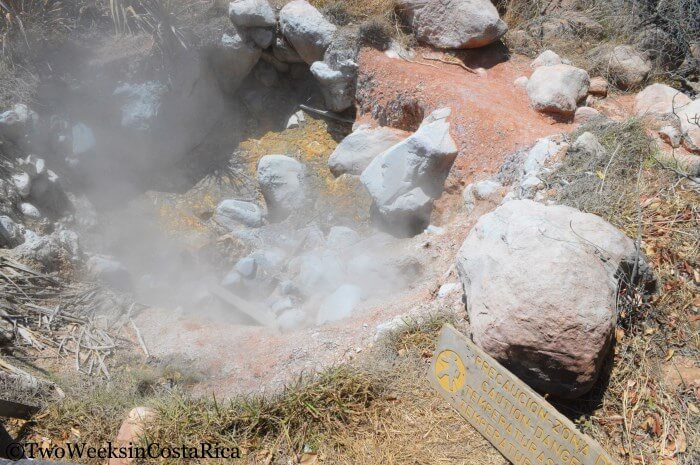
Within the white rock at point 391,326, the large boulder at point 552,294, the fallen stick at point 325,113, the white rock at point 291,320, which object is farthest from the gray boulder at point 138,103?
the large boulder at point 552,294

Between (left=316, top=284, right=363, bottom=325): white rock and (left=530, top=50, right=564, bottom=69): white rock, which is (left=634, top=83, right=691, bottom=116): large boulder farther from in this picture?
(left=316, top=284, right=363, bottom=325): white rock

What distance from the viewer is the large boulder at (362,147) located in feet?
20.1

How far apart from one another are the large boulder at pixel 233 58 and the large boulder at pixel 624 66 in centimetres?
404

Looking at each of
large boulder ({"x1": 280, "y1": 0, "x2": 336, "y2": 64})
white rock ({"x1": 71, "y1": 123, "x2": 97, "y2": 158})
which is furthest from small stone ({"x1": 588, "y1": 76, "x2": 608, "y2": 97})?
white rock ({"x1": 71, "y1": 123, "x2": 97, "y2": 158})

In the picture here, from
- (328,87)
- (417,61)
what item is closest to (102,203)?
(328,87)

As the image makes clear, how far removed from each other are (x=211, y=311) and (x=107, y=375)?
1365mm

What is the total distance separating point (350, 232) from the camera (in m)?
5.70

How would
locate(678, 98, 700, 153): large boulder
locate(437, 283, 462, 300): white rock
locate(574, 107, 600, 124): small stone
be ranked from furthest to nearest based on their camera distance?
locate(574, 107, 600, 124): small stone
locate(678, 98, 700, 153): large boulder
locate(437, 283, 462, 300): white rock

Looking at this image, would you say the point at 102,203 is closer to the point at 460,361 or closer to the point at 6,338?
the point at 6,338

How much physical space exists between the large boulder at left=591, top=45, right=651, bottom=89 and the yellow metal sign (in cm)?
416

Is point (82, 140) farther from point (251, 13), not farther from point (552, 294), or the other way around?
point (552, 294)

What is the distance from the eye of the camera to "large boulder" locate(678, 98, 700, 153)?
4.36 metres

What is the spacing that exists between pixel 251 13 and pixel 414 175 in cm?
295

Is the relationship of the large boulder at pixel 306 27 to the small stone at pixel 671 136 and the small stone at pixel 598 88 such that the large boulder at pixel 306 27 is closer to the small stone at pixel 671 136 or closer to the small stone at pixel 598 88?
the small stone at pixel 598 88
